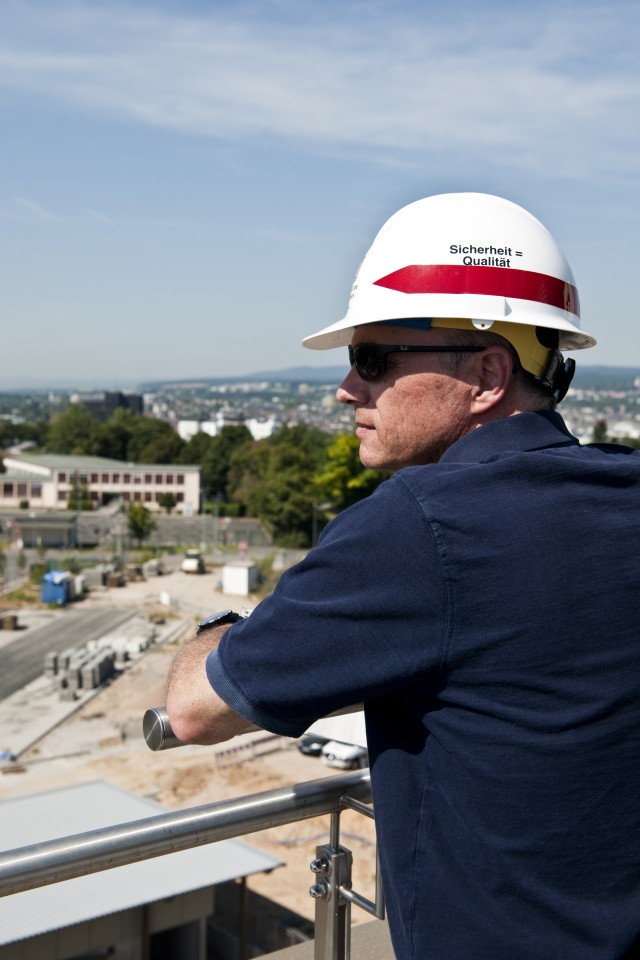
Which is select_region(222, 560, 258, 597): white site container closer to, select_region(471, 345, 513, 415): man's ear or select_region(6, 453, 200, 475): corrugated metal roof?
select_region(6, 453, 200, 475): corrugated metal roof

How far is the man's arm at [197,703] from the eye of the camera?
64.2 inches

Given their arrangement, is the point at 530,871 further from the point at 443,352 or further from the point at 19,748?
the point at 19,748

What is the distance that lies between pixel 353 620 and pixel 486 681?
0.21m

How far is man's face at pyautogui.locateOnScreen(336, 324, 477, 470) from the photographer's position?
71.7 inches

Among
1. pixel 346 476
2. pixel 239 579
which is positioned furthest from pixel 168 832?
pixel 346 476

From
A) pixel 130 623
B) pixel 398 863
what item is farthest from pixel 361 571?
pixel 130 623

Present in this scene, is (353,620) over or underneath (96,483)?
over

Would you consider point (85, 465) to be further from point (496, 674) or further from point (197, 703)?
point (496, 674)

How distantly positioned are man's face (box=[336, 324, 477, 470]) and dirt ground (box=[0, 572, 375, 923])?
52.8 feet

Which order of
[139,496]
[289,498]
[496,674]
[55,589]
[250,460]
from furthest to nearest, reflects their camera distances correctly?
[139,496]
[250,460]
[289,498]
[55,589]
[496,674]

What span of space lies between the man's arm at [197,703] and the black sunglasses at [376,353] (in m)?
0.55

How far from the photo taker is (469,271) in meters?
1.88

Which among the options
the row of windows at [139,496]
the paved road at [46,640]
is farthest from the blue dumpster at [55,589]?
the row of windows at [139,496]

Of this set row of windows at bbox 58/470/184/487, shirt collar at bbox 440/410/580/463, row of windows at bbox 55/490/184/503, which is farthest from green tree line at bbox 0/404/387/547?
shirt collar at bbox 440/410/580/463
